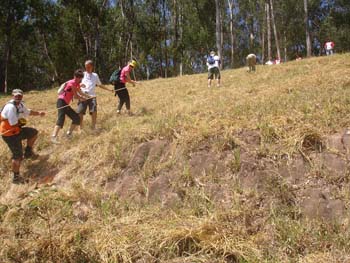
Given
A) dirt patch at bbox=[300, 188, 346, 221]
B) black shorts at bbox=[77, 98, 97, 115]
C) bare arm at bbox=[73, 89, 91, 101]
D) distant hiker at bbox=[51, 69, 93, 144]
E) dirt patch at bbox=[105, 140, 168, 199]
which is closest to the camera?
dirt patch at bbox=[300, 188, 346, 221]

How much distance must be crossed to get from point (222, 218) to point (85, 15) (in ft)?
78.7

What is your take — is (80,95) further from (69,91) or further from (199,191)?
(199,191)

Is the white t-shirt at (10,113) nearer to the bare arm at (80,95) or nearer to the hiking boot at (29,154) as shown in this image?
the hiking boot at (29,154)

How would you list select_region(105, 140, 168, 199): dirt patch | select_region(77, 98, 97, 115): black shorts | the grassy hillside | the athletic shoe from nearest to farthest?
1. the grassy hillside
2. select_region(105, 140, 168, 199): dirt patch
3. the athletic shoe
4. select_region(77, 98, 97, 115): black shorts

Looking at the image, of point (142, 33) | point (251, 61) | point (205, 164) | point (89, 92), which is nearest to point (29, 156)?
point (89, 92)

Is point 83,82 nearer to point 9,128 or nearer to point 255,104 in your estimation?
point 9,128

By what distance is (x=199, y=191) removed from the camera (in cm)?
549

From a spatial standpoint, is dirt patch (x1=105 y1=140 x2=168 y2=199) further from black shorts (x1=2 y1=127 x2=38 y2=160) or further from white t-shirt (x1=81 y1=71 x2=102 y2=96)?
white t-shirt (x1=81 y1=71 x2=102 y2=96)

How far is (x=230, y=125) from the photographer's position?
6547 millimetres

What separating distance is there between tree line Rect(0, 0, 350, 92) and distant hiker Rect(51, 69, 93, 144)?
16.1 metres

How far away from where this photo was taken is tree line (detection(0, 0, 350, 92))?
2605cm

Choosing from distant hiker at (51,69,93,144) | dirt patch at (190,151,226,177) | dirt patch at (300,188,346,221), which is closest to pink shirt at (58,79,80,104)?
distant hiker at (51,69,93,144)

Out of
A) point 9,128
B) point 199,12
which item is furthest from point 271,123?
point 199,12

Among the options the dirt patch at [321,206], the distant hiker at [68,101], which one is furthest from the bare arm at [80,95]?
the dirt patch at [321,206]
